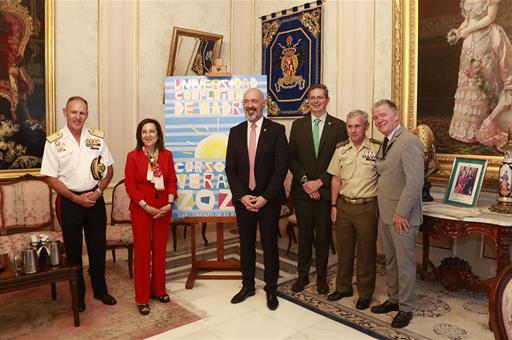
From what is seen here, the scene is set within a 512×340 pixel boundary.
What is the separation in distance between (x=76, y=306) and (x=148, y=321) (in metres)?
0.53

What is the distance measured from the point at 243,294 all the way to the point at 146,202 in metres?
1.14

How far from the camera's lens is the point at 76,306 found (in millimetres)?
3092

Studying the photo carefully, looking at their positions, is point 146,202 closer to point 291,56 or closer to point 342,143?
point 342,143

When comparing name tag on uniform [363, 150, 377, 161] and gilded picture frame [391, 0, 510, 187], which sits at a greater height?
gilded picture frame [391, 0, 510, 187]

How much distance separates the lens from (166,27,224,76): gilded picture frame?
5.59 metres

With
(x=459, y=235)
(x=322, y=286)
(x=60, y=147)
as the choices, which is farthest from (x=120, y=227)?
(x=459, y=235)

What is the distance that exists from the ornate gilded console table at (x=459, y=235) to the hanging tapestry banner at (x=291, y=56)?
2.57 meters

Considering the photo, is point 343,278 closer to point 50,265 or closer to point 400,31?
point 50,265

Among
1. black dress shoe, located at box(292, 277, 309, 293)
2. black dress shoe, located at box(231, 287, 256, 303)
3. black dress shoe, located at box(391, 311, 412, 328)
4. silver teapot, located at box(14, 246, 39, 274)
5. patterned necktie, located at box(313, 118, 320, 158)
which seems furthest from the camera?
black dress shoe, located at box(292, 277, 309, 293)

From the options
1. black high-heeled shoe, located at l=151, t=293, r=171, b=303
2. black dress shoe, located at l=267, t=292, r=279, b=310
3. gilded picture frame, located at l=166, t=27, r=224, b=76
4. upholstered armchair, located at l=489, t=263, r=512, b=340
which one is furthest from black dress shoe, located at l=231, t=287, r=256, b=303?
gilded picture frame, located at l=166, t=27, r=224, b=76

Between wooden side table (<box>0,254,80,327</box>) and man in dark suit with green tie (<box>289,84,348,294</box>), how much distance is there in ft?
6.15

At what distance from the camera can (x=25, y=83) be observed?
14.6 ft

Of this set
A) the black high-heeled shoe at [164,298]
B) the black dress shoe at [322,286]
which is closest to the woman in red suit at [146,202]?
the black high-heeled shoe at [164,298]

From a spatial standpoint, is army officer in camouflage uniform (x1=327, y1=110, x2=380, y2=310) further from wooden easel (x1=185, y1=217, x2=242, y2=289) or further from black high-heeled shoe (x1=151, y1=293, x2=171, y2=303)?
black high-heeled shoe (x1=151, y1=293, x2=171, y2=303)
